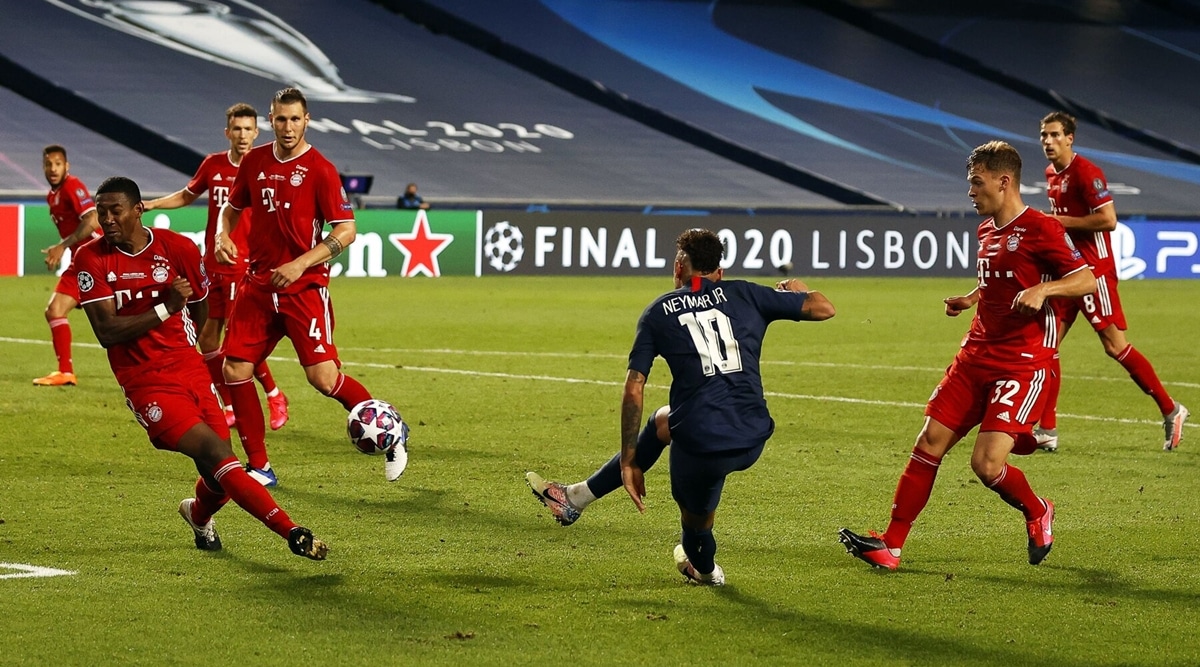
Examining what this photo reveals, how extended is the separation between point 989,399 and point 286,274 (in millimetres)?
3273

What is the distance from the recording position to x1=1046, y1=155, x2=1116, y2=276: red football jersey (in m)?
9.98

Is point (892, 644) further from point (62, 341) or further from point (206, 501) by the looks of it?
point (62, 341)

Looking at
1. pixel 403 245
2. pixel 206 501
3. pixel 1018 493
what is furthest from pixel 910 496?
pixel 403 245

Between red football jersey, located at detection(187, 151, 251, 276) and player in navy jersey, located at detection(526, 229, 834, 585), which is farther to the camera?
red football jersey, located at detection(187, 151, 251, 276)

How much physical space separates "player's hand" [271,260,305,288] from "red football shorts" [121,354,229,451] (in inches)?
44.9

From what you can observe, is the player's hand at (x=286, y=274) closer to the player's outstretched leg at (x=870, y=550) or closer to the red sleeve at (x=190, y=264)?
the red sleeve at (x=190, y=264)

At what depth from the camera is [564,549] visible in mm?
6980

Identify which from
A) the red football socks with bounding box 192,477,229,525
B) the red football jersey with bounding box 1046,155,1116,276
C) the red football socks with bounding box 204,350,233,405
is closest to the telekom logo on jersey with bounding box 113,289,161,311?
the red football socks with bounding box 192,477,229,525

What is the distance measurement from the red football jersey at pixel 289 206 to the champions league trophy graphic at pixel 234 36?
1108 inches

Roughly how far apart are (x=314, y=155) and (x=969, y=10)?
41626 millimetres

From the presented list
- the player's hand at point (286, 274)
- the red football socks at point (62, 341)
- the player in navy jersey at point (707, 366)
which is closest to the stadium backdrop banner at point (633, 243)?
the red football socks at point (62, 341)

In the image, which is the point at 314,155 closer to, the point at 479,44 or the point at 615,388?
the point at 615,388

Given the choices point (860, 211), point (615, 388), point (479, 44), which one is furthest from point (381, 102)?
point (615, 388)

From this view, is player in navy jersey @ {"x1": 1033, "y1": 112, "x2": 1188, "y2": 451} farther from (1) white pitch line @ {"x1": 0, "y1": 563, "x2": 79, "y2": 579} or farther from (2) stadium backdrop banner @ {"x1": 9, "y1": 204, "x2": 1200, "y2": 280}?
(2) stadium backdrop banner @ {"x1": 9, "y1": 204, "x2": 1200, "y2": 280}
